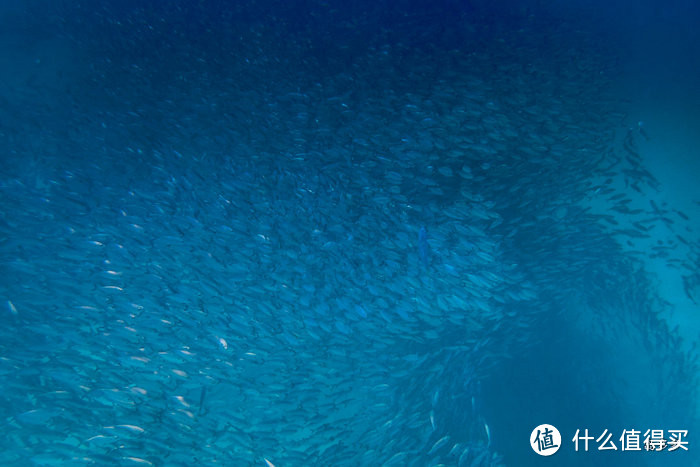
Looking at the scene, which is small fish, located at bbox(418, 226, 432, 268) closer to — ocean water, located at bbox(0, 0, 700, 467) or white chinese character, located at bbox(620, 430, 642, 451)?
ocean water, located at bbox(0, 0, 700, 467)

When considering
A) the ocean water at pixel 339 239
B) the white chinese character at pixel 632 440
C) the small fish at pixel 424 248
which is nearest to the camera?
the ocean water at pixel 339 239

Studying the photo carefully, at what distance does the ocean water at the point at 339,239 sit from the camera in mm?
5422

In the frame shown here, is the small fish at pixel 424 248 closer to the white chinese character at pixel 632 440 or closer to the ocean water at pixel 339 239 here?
the ocean water at pixel 339 239

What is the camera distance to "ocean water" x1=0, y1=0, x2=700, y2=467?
542 cm

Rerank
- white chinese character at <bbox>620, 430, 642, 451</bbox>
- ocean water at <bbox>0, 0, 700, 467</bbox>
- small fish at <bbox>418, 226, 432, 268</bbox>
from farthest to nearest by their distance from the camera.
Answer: small fish at <bbox>418, 226, 432, 268</bbox>
white chinese character at <bbox>620, 430, 642, 451</bbox>
ocean water at <bbox>0, 0, 700, 467</bbox>

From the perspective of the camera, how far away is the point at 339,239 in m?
7.13

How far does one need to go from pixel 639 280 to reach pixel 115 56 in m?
12.4

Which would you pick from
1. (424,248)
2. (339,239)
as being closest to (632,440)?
(424,248)

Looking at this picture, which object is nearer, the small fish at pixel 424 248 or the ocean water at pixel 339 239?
the ocean water at pixel 339 239

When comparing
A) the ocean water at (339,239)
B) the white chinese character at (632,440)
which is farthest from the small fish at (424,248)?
the white chinese character at (632,440)

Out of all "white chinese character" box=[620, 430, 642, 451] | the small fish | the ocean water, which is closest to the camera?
the ocean water

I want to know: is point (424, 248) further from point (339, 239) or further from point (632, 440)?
point (632, 440)

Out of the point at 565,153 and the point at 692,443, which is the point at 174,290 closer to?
the point at 565,153

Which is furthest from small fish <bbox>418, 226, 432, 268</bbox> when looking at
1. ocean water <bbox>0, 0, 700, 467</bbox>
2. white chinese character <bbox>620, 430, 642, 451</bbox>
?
A: white chinese character <bbox>620, 430, 642, 451</bbox>
